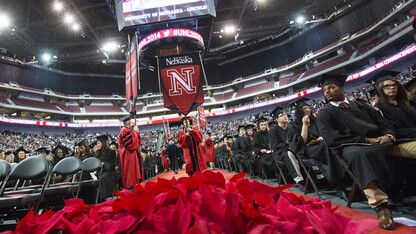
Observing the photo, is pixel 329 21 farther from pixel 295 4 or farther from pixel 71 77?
pixel 71 77

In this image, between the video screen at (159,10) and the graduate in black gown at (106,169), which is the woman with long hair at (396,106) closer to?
the graduate in black gown at (106,169)

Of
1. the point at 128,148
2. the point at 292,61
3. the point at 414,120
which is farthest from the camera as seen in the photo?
the point at 292,61

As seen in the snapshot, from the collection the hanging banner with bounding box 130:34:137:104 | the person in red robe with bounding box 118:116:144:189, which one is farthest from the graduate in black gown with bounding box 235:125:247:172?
the hanging banner with bounding box 130:34:137:104

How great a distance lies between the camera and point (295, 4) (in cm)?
1864

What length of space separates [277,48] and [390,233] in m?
31.4

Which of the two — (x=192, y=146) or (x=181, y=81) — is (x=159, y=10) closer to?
(x=181, y=81)

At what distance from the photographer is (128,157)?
4.72 metres

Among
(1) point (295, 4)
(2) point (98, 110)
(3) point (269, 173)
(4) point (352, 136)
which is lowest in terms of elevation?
(3) point (269, 173)

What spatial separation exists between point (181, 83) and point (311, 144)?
273cm

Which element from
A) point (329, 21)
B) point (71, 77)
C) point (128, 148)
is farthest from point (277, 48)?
point (71, 77)

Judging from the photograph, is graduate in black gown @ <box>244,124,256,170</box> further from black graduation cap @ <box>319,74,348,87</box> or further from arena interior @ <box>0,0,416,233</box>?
black graduation cap @ <box>319,74,348,87</box>

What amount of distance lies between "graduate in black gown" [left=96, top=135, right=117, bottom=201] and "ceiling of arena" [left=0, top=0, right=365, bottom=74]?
31.7ft

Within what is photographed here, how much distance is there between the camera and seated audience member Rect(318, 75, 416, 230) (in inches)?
70.6

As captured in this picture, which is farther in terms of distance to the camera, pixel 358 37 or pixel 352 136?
pixel 358 37
